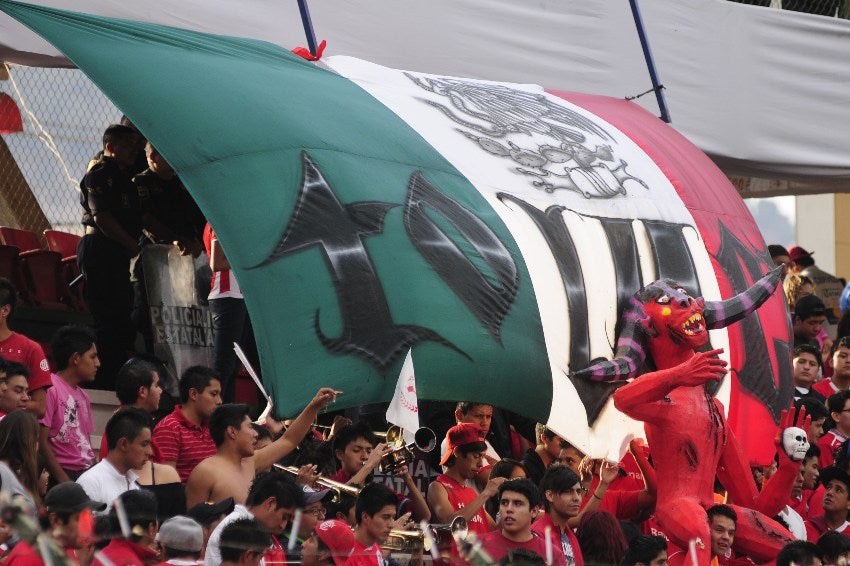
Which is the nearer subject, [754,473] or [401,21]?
[754,473]

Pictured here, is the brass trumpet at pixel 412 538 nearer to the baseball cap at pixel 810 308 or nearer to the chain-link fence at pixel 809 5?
the baseball cap at pixel 810 308

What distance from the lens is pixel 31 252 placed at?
38.0ft

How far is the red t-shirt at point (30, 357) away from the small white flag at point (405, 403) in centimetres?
181

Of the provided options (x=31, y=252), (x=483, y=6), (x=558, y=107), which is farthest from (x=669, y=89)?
(x=31, y=252)

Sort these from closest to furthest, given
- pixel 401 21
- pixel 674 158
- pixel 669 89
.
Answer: pixel 674 158
pixel 401 21
pixel 669 89

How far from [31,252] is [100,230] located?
1165 mm

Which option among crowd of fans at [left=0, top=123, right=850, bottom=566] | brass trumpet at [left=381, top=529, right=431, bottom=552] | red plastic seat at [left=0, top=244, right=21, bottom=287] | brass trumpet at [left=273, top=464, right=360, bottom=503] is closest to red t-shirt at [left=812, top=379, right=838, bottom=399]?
crowd of fans at [left=0, top=123, right=850, bottom=566]

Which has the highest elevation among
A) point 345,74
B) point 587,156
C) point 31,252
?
point 345,74

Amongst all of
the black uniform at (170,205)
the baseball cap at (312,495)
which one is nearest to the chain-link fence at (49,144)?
the black uniform at (170,205)

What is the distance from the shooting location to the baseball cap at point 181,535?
627 cm

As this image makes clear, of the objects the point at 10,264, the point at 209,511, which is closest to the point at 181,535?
the point at 209,511

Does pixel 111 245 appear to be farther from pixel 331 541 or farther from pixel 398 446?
pixel 331 541

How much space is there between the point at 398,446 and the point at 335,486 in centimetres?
42

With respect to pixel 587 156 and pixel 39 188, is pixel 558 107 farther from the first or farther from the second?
pixel 39 188
